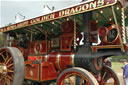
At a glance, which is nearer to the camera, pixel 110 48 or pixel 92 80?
pixel 92 80

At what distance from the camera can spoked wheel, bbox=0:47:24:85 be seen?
133 inches

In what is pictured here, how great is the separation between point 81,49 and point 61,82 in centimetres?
88

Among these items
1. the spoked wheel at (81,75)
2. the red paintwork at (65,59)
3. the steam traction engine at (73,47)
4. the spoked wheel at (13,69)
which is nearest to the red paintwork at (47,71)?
the steam traction engine at (73,47)

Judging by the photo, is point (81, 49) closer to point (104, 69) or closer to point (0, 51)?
point (104, 69)

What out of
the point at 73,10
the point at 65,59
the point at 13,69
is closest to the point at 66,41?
the point at 65,59

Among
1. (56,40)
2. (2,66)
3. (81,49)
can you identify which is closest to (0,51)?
(2,66)

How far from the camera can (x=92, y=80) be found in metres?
2.47

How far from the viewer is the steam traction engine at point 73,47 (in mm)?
2684

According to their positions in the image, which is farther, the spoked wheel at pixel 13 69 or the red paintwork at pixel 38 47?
the red paintwork at pixel 38 47

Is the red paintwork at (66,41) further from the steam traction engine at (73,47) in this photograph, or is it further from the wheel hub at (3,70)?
the wheel hub at (3,70)

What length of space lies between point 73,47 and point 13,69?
5.28ft

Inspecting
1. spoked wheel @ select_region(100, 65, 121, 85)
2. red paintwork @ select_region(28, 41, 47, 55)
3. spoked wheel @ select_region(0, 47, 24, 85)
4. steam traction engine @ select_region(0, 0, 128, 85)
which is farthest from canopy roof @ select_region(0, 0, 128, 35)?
spoked wheel @ select_region(100, 65, 121, 85)

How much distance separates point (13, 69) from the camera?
11.6 feet

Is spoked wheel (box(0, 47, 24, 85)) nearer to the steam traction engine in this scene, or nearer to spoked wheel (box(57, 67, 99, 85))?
the steam traction engine
